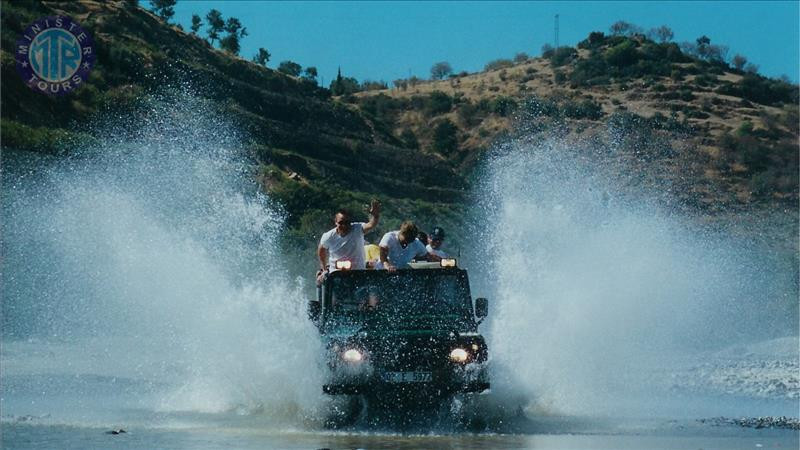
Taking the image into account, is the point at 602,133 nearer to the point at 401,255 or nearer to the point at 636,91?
the point at 636,91

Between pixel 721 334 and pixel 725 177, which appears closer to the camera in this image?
pixel 721 334

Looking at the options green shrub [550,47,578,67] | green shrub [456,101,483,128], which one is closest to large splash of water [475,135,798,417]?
green shrub [456,101,483,128]

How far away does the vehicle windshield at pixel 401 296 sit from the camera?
14289 mm

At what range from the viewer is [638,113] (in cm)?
8344

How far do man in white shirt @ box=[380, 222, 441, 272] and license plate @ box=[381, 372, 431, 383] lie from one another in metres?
2.38

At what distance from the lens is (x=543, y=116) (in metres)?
83.9

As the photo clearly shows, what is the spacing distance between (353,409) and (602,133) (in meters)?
63.8

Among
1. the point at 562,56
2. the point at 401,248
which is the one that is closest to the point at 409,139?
the point at 562,56

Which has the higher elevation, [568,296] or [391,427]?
[568,296]

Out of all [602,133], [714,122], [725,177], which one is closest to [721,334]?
[725,177]

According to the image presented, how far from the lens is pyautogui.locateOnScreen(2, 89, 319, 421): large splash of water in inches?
620

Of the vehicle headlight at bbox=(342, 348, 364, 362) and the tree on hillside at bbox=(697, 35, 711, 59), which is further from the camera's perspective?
the tree on hillside at bbox=(697, 35, 711, 59)

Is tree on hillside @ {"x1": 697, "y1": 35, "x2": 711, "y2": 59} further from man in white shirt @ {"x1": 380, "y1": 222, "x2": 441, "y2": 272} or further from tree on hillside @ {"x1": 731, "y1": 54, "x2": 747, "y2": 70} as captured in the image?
man in white shirt @ {"x1": 380, "y1": 222, "x2": 441, "y2": 272}

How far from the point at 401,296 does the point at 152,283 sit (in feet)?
27.3
